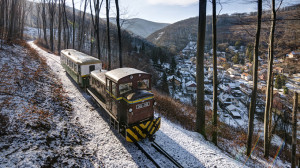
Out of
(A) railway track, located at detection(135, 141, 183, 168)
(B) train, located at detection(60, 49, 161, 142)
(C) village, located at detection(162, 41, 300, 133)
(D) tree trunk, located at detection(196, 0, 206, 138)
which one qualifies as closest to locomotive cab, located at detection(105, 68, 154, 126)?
(B) train, located at detection(60, 49, 161, 142)

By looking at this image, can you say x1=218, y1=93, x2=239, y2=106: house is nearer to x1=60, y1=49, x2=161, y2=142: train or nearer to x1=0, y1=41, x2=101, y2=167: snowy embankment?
x1=60, y1=49, x2=161, y2=142: train

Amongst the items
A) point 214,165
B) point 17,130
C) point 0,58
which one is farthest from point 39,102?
point 214,165

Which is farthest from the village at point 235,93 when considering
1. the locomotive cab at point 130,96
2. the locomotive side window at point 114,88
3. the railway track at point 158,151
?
the locomotive side window at point 114,88

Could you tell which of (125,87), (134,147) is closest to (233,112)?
(134,147)

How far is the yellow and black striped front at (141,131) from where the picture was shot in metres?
7.43

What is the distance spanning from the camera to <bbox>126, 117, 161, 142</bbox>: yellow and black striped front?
743cm

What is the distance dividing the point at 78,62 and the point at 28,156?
31.2 ft

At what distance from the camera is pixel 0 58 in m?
14.4

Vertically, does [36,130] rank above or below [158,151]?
above

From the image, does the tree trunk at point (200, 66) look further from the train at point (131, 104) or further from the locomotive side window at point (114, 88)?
the locomotive side window at point (114, 88)

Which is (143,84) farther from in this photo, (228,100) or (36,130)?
(228,100)

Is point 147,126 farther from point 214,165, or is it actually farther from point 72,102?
point 72,102

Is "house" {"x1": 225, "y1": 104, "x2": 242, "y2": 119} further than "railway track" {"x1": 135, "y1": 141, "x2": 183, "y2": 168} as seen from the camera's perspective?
Yes

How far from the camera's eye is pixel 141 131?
7828 mm
